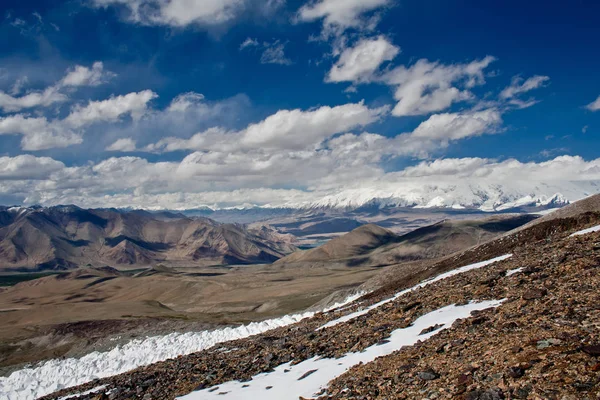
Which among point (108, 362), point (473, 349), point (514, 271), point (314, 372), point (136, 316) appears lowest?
point (136, 316)

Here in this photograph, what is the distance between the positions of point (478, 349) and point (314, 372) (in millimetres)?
5902

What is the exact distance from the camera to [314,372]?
15094 mm

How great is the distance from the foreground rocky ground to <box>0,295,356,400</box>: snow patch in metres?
19.5

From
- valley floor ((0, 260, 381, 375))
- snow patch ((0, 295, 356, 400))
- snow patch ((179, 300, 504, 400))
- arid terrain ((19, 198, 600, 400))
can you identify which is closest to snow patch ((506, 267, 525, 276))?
arid terrain ((19, 198, 600, 400))

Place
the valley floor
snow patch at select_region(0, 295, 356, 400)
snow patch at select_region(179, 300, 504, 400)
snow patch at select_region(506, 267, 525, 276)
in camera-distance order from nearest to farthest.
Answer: snow patch at select_region(179, 300, 504, 400) < snow patch at select_region(506, 267, 525, 276) < snow patch at select_region(0, 295, 356, 400) < the valley floor

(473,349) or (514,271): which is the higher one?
(514,271)

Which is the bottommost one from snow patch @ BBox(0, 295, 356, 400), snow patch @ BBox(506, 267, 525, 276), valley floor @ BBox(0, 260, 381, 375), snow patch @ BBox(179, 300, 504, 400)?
valley floor @ BBox(0, 260, 381, 375)

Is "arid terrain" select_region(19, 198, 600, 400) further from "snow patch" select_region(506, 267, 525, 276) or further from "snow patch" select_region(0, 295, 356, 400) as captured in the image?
"snow patch" select_region(0, 295, 356, 400)

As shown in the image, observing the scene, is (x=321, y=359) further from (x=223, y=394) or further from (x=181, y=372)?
(x=181, y=372)

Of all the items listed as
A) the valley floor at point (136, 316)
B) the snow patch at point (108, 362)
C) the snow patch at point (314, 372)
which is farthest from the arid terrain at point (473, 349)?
the valley floor at point (136, 316)

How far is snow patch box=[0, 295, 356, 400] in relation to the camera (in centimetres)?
3997

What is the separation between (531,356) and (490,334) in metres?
2.67

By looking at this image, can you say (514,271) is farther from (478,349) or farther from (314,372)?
(314,372)

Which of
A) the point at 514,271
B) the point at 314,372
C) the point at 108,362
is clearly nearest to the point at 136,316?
the point at 108,362
